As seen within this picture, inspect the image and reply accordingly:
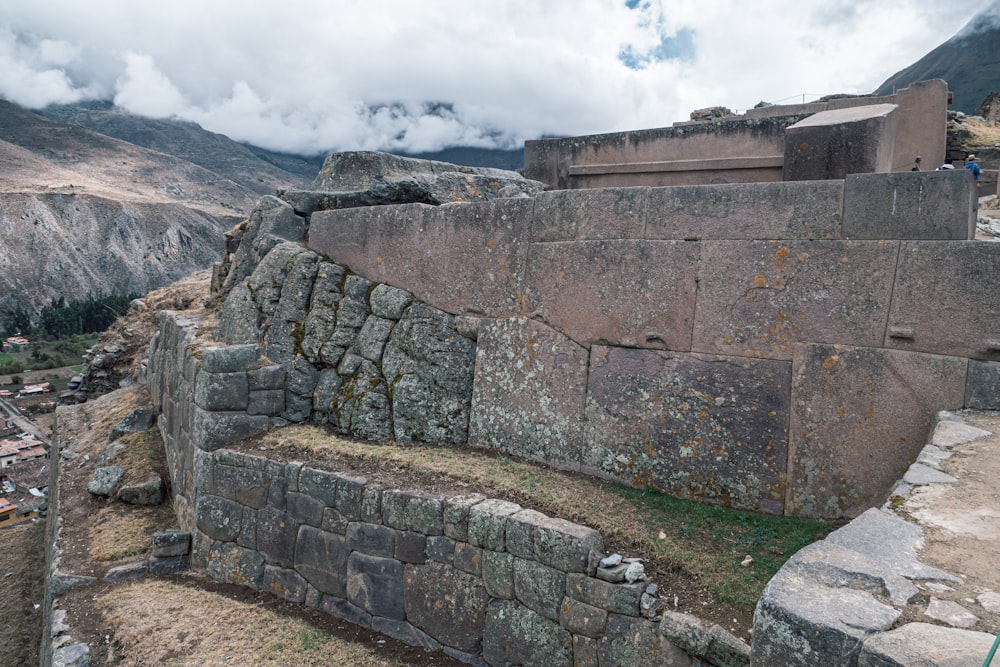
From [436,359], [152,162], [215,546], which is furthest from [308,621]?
[152,162]

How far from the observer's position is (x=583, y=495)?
4996mm

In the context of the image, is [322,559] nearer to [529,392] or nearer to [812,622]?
[529,392]

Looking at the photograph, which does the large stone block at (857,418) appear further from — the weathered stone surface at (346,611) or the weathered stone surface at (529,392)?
the weathered stone surface at (346,611)

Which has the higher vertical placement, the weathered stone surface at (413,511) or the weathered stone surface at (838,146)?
the weathered stone surface at (838,146)

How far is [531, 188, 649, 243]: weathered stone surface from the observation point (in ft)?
17.1

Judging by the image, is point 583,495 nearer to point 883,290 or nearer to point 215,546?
point 883,290

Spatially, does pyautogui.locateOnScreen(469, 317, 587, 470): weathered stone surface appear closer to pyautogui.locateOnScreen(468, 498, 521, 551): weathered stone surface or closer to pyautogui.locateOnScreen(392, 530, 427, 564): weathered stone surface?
pyautogui.locateOnScreen(468, 498, 521, 551): weathered stone surface

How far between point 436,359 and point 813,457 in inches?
140

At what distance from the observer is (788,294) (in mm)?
4504

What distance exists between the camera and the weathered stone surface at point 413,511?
16.4ft

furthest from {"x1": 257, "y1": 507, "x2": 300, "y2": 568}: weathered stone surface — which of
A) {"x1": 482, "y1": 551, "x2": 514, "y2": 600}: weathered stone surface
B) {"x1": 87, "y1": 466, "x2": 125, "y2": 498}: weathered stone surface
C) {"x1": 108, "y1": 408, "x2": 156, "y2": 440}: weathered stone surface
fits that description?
{"x1": 108, "y1": 408, "x2": 156, "y2": 440}: weathered stone surface

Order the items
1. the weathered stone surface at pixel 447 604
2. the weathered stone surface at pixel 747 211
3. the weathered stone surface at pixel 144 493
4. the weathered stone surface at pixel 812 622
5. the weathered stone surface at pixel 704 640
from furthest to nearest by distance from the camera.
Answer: the weathered stone surface at pixel 144 493, the weathered stone surface at pixel 447 604, the weathered stone surface at pixel 747 211, the weathered stone surface at pixel 704 640, the weathered stone surface at pixel 812 622

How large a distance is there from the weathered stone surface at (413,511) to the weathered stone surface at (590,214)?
8.24 feet

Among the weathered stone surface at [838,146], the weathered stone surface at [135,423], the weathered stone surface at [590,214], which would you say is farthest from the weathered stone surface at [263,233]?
the weathered stone surface at [838,146]
